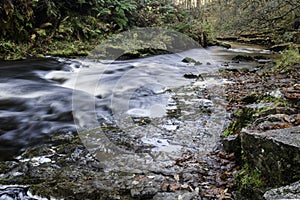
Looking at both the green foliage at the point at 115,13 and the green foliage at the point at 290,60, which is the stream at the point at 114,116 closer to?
the green foliage at the point at 290,60

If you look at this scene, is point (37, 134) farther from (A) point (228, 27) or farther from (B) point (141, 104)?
(A) point (228, 27)

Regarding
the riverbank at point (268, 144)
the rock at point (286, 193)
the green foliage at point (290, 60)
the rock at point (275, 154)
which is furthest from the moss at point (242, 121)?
the green foliage at point (290, 60)

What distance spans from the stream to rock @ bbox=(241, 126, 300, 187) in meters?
0.75

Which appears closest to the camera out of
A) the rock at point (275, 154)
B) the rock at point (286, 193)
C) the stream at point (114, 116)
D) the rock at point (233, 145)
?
the rock at point (286, 193)

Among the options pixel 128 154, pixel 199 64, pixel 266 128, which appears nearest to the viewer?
pixel 266 128

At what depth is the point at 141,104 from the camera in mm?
6207

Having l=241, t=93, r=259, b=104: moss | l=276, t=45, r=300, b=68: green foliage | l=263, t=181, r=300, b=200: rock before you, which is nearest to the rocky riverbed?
l=263, t=181, r=300, b=200: rock

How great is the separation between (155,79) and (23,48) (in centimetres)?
542

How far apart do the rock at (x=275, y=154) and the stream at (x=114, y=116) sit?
753 mm

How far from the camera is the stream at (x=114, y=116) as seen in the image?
347 cm

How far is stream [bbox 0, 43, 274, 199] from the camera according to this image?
11.4 ft

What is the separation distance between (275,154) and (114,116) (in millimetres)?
3656

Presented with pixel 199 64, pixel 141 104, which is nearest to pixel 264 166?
pixel 141 104

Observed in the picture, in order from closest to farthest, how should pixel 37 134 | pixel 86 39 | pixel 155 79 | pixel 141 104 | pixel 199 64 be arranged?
pixel 37 134 → pixel 141 104 → pixel 155 79 → pixel 199 64 → pixel 86 39
